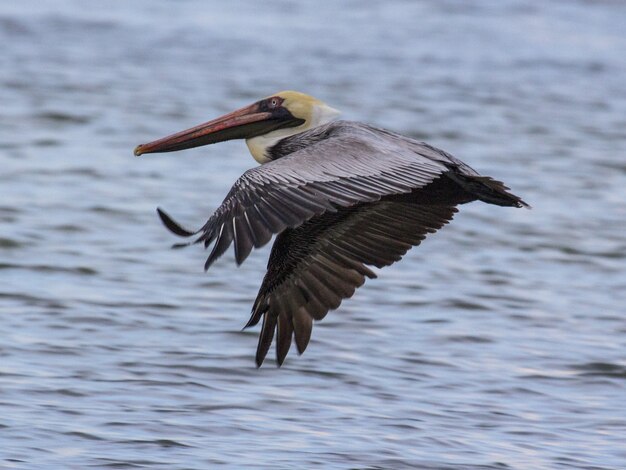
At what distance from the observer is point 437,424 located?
6367mm

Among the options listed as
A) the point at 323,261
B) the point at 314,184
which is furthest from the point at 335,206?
the point at 314,184

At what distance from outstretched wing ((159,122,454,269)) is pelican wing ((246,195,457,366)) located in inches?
18.2

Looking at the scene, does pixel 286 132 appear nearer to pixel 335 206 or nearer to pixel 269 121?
pixel 269 121

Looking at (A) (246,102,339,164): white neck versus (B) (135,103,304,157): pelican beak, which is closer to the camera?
(B) (135,103,304,157): pelican beak

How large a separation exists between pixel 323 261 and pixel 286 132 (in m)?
0.78

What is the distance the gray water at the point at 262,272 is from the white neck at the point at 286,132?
1065 millimetres

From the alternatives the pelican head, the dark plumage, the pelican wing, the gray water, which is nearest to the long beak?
the pelican head

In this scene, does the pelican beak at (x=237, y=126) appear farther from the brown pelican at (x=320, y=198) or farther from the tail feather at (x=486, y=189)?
the tail feather at (x=486, y=189)

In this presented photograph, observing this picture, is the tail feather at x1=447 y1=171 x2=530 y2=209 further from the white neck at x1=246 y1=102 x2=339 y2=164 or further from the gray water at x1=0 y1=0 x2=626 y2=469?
the gray water at x1=0 y1=0 x2=626 y2=469

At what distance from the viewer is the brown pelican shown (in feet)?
17.6

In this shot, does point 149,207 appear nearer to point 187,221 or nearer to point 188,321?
point 187,221

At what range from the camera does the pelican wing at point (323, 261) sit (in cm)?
634

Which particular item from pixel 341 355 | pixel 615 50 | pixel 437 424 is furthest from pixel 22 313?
pixel 615 50

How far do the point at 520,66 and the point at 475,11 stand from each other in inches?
140
